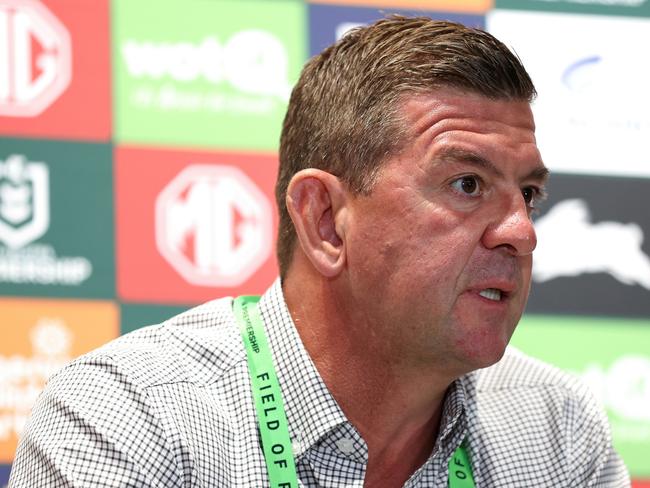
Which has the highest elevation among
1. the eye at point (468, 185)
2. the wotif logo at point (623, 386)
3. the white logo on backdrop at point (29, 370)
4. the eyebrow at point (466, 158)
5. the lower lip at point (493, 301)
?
the eyebrow at point (466, 158)

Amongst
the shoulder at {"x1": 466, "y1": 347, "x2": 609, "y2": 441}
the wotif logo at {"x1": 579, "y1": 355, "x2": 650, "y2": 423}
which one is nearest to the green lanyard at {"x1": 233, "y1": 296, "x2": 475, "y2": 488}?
the shoulder at {"x1": 466, "y1": 347, "x2": 609, "y2": 441}

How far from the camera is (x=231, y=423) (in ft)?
6.64

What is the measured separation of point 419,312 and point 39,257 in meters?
1.31

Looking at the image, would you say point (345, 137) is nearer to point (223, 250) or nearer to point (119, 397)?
point (119, 397)

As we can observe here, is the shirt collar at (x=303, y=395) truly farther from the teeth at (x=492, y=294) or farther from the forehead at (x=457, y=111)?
the forehead at (x=457, y=111)

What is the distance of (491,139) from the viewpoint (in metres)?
2.04

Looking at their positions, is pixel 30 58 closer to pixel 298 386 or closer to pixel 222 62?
pixel 222 62

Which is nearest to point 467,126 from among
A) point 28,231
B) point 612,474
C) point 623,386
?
point 612,474

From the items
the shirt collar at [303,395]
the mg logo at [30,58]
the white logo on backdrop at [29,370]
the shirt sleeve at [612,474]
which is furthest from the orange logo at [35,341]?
the shirt sleeve at [612,474]

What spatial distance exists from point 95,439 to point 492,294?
0.69 m

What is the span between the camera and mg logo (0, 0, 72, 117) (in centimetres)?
302

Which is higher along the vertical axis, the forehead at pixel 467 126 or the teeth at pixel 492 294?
the forehead at pixel 467 126

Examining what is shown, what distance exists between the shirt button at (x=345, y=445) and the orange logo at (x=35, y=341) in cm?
112

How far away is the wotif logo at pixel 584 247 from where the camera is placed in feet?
11.0
